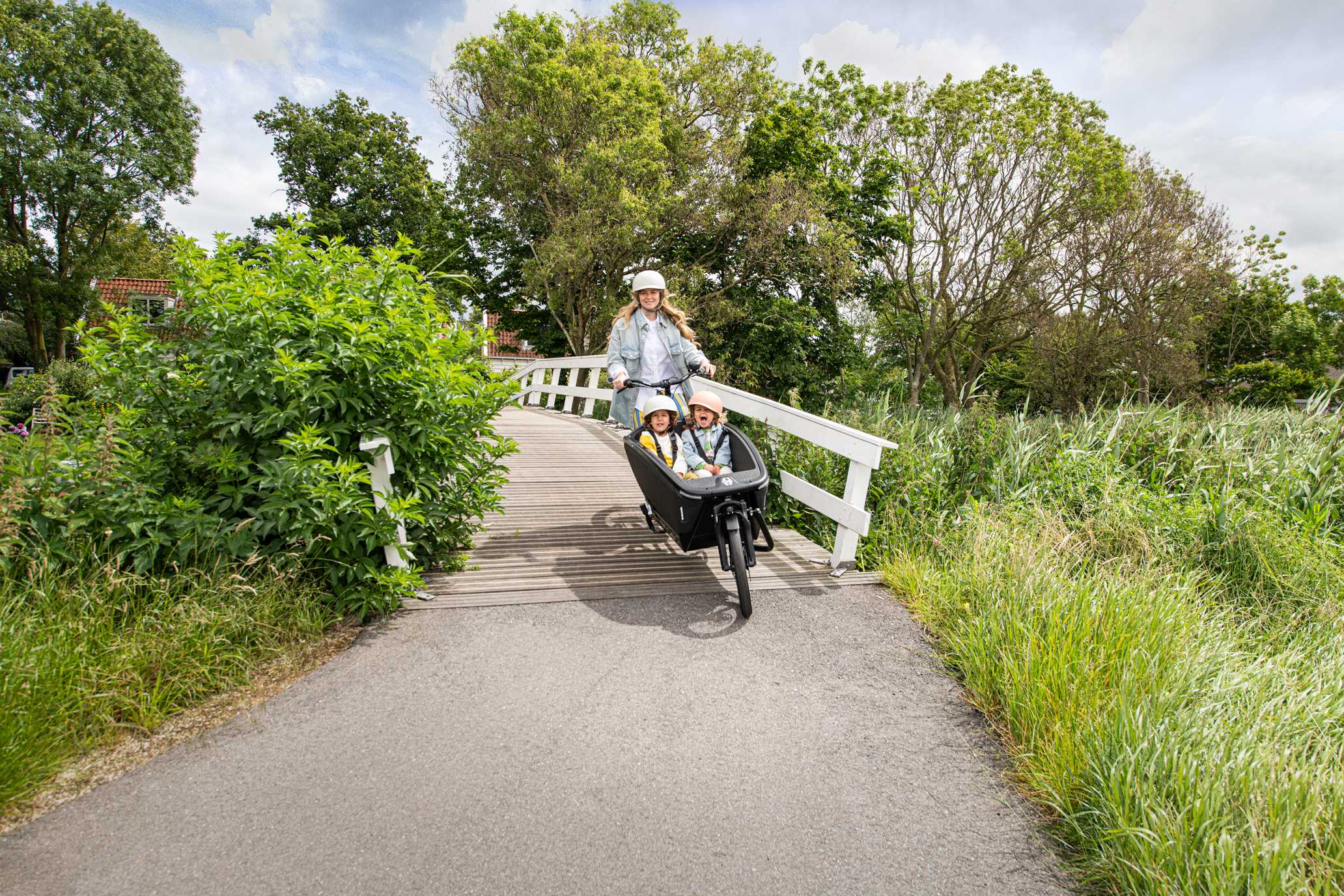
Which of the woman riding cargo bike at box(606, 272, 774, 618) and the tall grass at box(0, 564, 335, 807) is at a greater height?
the woman riding cargo bike at box(606, 272, 774, 618)

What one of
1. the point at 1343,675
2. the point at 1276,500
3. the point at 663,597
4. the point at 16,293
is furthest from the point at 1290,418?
the point at 16,293

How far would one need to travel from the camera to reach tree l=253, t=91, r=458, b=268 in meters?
30.8

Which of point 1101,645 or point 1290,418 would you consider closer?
point 1101,645

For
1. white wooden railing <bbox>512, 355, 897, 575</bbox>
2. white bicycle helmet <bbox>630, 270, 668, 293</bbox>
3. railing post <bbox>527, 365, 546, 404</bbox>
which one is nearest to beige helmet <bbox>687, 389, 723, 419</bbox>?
white wooden railing <bbox>512, 355, 897, 575</bbox>

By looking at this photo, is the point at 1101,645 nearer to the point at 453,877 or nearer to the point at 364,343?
the point at 453,877

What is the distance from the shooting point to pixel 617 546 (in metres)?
5.61

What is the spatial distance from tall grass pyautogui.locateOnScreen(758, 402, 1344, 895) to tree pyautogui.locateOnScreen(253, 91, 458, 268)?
29.1 m

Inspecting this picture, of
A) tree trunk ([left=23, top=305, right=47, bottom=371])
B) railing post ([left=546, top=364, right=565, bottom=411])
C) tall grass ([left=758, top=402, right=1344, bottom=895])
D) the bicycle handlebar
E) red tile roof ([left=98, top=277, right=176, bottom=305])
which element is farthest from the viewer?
red tile roof ([left=98, top=277, right=176, bottom=305])

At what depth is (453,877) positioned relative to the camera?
86.4 inches

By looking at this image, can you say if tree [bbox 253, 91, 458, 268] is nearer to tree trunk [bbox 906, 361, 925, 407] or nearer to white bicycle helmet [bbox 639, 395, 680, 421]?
tree trunk [bbox 906, 361, 925, 407]

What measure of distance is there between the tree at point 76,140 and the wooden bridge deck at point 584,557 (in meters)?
29.4

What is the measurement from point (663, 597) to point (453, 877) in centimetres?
249

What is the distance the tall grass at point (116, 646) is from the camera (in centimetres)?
265

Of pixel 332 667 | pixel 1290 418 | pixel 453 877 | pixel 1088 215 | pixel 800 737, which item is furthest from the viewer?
pixel 1088 215
